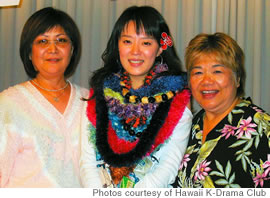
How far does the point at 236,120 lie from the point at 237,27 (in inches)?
65.9

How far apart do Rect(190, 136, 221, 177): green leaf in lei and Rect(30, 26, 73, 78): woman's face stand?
105 centimetres

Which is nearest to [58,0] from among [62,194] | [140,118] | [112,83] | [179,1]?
[179,1]

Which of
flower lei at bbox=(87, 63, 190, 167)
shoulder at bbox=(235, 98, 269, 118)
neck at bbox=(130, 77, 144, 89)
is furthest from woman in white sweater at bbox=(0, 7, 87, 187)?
shoulder at bbox=(235, 98, 269, 118)

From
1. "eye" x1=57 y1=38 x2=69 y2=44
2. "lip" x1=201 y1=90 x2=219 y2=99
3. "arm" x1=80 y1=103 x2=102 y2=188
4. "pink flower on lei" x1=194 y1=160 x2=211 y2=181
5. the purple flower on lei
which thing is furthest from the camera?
"eye" x1=57 y1=38 x2=69 y2=44

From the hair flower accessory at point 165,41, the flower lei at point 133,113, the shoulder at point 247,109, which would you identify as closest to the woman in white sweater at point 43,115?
the flower lei at point 133,113

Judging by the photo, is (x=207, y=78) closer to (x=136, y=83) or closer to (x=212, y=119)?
(x=212, y=119)

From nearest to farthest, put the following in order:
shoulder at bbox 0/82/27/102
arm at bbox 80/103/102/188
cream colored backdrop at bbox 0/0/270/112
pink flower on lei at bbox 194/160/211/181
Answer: pink flower on lei at bbox 194/160/211/181
arm at bbox 80/103/102/188
shoulder at bbox 0/82/27/102
cream colored backdrop at bbox 0/0/270/112

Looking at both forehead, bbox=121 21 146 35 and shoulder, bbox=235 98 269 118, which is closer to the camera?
shoulder, bbox=235 98 269 118

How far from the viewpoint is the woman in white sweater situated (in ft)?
6.31

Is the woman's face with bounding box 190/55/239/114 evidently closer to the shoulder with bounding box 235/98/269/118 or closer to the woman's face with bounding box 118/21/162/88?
the shoulder with bounding box 235/98/269/118

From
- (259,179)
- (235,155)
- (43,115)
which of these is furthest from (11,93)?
(259,179)

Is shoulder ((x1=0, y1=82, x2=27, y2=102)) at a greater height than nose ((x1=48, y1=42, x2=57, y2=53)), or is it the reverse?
nose ((x1=48, y1=42, x2=57, y2=53))

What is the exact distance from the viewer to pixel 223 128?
1692mm

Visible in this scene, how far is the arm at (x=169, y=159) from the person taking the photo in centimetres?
176
